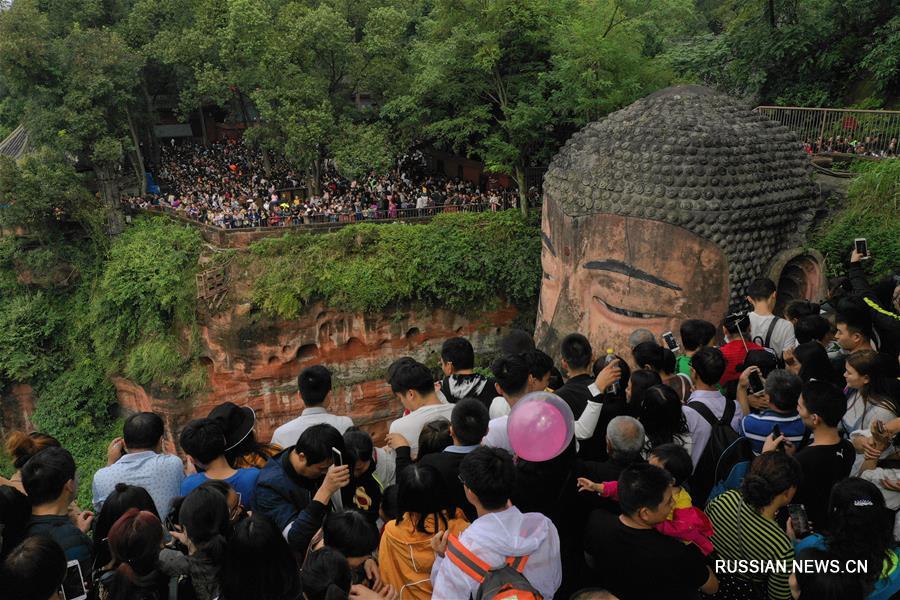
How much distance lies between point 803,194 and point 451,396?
7990 mm

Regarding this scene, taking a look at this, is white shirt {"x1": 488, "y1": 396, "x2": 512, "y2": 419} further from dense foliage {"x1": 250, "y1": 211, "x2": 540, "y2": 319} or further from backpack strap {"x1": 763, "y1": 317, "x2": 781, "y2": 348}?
dense foliage {"x1": 250, "y1": 211, "x2": 540, "y2": 319}

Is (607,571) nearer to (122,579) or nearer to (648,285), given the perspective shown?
(122,579)

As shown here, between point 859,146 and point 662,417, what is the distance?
11.4 metres

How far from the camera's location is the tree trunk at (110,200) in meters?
22.2

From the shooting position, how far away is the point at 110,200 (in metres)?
22.4

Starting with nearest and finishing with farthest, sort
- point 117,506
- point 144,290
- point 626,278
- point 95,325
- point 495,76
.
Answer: point 117,506, point 626,278, point 495,76, point 144,290, point 95,325

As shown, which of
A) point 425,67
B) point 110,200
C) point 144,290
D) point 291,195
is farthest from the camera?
point 291,195

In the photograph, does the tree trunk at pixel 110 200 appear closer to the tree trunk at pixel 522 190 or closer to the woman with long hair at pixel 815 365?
the tree trunk at pixel 522 190

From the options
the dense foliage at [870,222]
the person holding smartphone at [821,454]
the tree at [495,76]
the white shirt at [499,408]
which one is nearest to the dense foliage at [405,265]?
the tree at [495,76]

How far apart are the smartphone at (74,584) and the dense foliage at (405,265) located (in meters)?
14.5

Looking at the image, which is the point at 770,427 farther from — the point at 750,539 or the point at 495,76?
the point at 495,76

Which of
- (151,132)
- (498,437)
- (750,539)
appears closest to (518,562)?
(498,437)

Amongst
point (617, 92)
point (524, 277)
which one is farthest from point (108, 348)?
point (617, 92)

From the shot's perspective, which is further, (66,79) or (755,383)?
(66,79)
